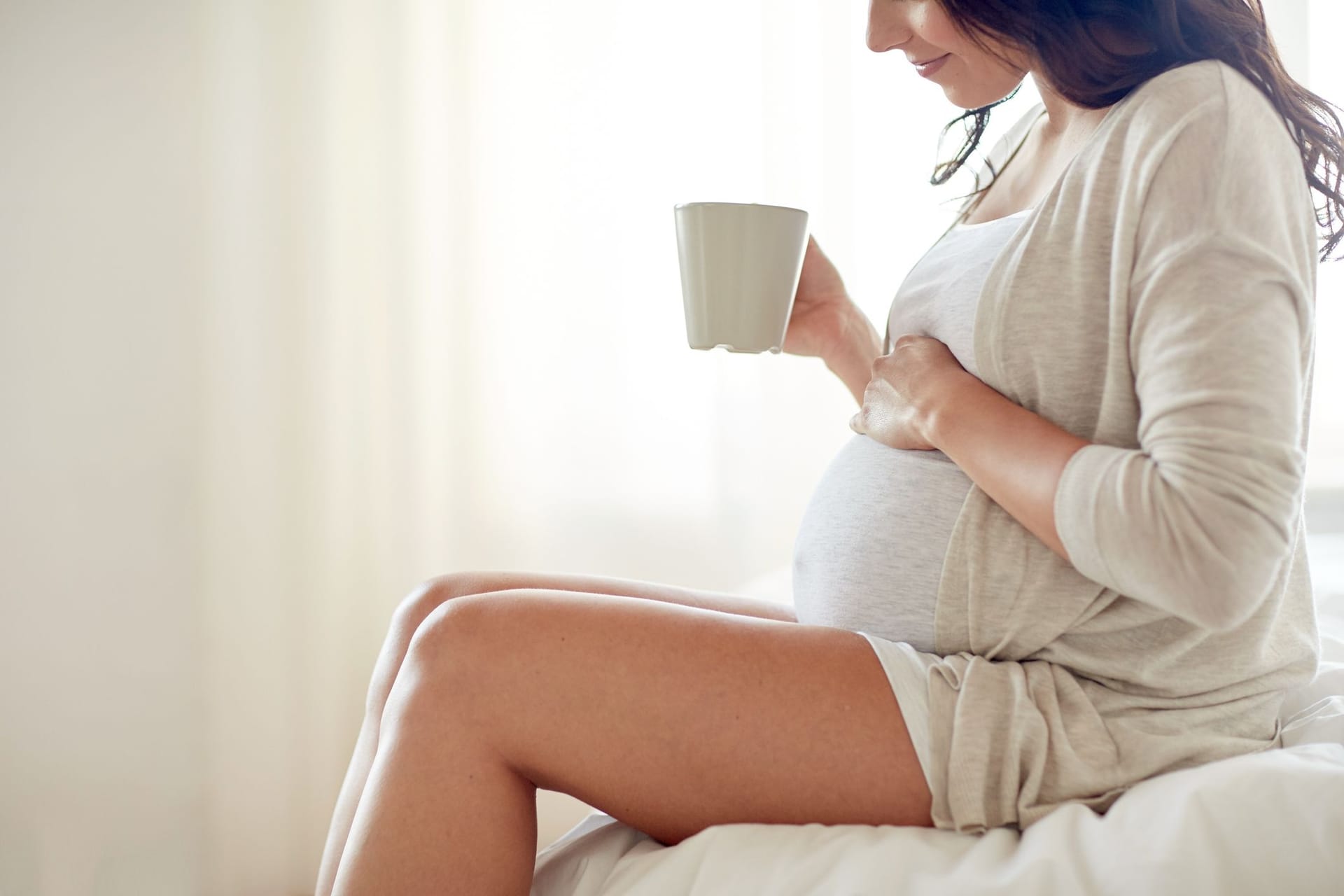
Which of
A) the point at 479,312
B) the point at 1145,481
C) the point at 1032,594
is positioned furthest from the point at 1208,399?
the point at 479,312

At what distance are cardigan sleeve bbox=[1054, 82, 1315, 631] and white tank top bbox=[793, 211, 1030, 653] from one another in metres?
0.12

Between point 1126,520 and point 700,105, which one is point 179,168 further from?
point 1126,520

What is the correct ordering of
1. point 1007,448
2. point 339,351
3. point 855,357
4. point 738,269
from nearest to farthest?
point 1007,448, point 738,269, point 855,357, point 339,351

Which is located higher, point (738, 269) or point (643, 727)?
point (738, 269)

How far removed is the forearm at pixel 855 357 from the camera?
107 centimetres

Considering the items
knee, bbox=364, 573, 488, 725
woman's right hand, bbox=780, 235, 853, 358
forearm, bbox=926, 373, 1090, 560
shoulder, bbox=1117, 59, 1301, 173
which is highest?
shoulder, bbox=1117, 59, 1301, 173

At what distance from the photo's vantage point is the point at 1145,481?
587mm

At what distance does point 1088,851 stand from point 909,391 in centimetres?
34

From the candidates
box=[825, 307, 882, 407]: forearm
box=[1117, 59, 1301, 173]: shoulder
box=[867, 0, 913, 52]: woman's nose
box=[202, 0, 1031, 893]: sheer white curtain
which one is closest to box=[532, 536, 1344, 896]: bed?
box=[1117, 59, 1301, 173]: shoulder

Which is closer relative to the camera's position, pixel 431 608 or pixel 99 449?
pixel 431 608

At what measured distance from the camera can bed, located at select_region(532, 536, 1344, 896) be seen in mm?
563

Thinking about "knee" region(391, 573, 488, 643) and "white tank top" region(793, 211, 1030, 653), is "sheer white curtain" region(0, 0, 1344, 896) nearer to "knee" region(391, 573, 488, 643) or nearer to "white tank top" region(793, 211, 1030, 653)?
"knee" region(391, 573, 488, 643)

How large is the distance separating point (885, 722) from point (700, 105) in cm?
140

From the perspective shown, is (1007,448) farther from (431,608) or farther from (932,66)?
(431,608)
